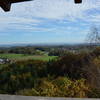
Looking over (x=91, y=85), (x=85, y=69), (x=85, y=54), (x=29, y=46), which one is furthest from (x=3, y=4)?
(x=29, y=46)

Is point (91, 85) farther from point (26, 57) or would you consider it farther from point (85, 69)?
point (26, 57)

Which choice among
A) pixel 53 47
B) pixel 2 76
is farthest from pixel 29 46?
pixel 2 76

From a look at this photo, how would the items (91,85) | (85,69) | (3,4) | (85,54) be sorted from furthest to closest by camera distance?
(85,54) < (85,69) < (91,85) < (3,4)

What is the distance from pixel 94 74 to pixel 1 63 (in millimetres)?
10617

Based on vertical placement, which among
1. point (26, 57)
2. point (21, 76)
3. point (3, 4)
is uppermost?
point (3, 4)

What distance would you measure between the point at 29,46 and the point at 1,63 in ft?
10.2

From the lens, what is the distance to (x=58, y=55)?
24.6 metres

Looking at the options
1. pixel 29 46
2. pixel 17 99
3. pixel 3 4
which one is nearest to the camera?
pixel 17 99

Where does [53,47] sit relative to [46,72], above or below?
above

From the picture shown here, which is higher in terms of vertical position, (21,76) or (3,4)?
(3,4)

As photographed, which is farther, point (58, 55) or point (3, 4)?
point (58, 55)

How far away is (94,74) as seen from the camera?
652 inches

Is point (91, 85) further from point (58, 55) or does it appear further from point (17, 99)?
point (17, 99)

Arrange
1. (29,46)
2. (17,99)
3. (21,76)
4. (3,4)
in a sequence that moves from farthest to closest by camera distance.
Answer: (21,76) → (29,46) → (3,4) → (17,99)
